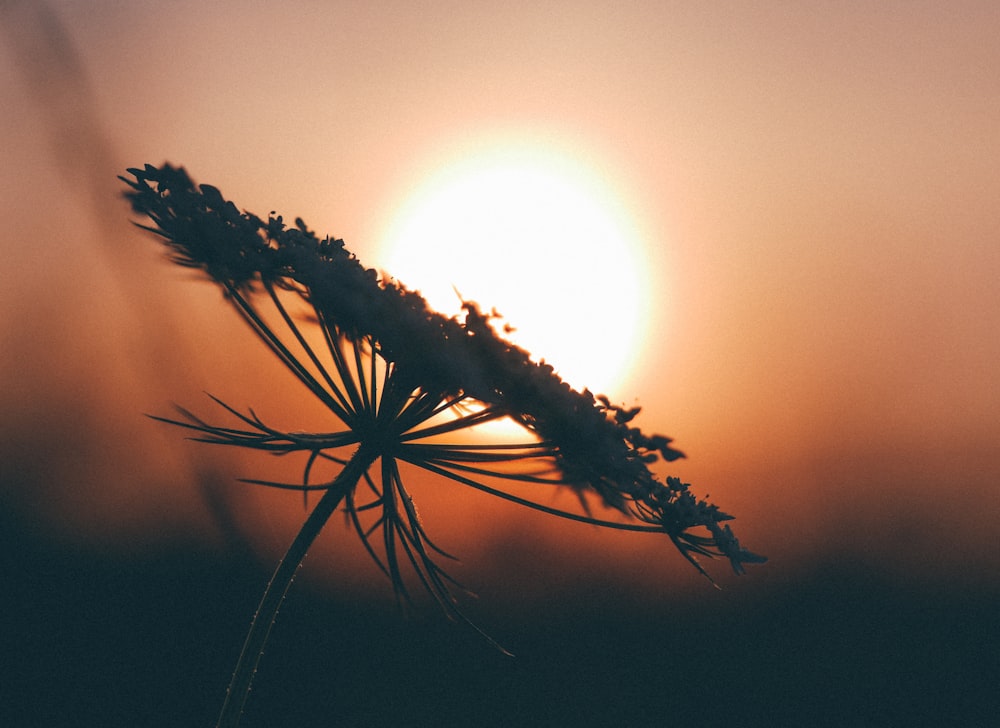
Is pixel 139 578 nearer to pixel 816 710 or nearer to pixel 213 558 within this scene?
pixel 213 558

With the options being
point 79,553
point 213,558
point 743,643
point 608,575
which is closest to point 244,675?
point 213,558

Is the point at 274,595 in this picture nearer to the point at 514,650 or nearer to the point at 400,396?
the point at 400,396

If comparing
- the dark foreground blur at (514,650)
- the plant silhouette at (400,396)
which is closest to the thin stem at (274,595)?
the plant silhouette at (400,396)

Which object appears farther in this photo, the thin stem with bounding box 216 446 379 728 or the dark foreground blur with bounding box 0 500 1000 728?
the dark foreground blur with bounding box 0 500 1000 728

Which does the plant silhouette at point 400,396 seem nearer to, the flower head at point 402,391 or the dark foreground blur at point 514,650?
the flower head at point 402,391

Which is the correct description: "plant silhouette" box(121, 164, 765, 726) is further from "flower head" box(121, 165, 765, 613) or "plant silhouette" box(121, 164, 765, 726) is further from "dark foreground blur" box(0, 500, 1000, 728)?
"dark foreground blur" box(0, 500, 1000, 728)

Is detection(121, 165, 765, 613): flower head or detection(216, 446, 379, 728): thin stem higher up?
detection(121, 165, 765, 613): flower head

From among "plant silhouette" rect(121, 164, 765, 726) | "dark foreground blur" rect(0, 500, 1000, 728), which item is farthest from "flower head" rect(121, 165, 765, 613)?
"dark foreground blur" rect(0, 500, 1000, 728)
